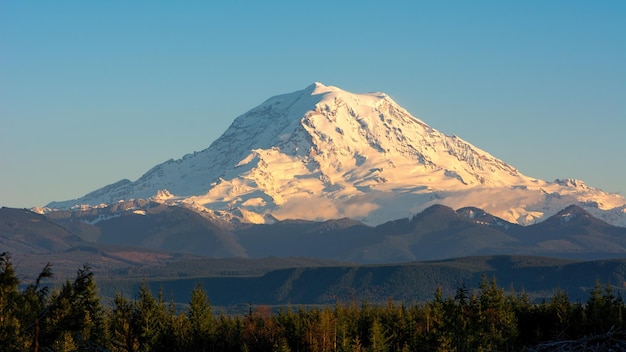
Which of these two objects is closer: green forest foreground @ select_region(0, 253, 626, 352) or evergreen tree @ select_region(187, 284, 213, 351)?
green forest foreground @ select_region(0, 253, 626, 352)

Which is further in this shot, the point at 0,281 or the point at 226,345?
the point at 226,345

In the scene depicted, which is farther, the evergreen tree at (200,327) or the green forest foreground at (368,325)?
the evergreen tree at (200,327)

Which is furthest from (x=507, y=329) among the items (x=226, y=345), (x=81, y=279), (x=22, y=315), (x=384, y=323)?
(x=81, y=279)


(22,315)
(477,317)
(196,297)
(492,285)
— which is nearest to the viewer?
(22,315)

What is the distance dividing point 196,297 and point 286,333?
27.4 meters

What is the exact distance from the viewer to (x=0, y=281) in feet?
233

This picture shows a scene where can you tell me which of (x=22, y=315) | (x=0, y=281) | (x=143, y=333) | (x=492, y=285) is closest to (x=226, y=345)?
(x=143, y=333)

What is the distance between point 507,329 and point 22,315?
48.6m

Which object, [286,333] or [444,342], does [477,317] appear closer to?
[444,342]

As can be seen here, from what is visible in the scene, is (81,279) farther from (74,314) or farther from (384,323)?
(384,323)

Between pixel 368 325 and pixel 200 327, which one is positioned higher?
pixel 200 327

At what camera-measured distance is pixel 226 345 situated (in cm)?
14400

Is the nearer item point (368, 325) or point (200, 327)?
point (368, 325)

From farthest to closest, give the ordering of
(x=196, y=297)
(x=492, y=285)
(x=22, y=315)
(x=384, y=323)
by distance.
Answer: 1. (x=196, y=297)
2. (x=384, y=323)
3. (x=492, y=285)
4. (x=22, y=315)
